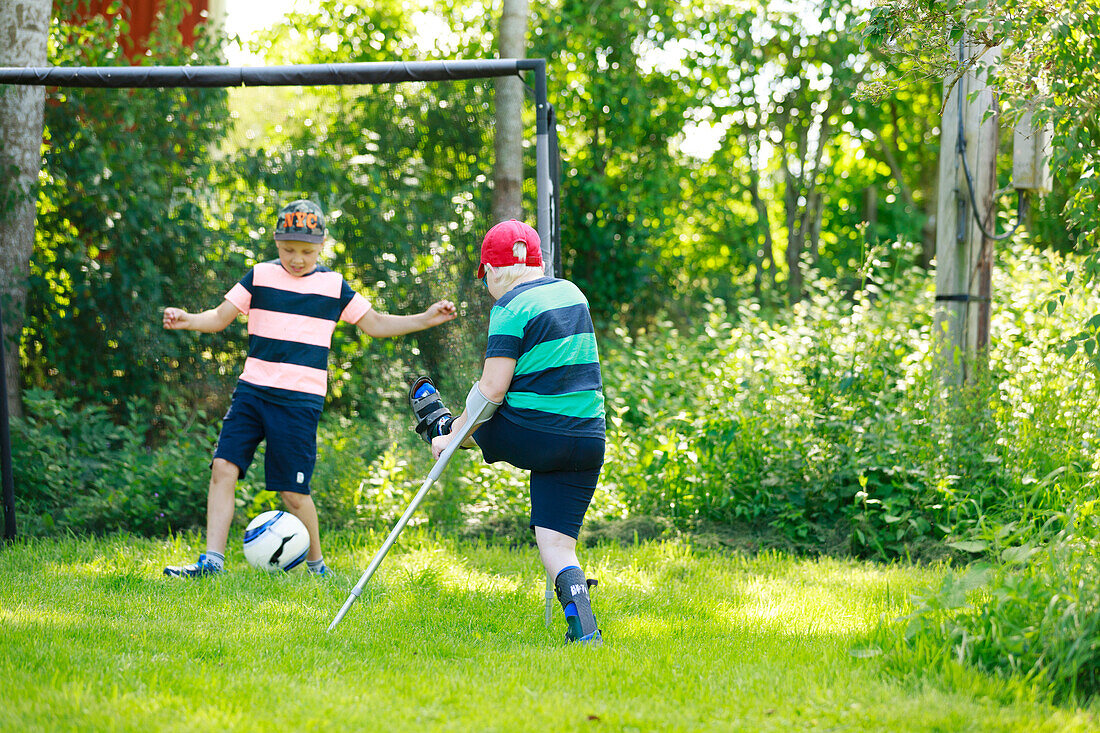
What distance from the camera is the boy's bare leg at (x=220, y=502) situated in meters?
4.97

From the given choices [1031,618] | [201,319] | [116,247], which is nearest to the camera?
[1031,618]

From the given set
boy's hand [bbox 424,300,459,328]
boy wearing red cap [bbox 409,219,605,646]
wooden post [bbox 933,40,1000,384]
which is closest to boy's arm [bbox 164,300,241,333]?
boy's hand [bbox 424,300,459,328]

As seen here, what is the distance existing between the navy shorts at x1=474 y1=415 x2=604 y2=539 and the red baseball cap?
614 mm

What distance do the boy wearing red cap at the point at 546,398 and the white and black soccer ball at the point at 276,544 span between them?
141cm

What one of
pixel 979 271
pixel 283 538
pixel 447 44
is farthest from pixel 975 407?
pixel 447 44

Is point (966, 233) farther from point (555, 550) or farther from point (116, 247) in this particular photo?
point (116, 247)

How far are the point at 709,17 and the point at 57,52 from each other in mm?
8356

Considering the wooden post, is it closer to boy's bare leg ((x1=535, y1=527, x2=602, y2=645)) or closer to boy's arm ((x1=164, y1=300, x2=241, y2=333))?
boy's bare leg ((x1=535, y1=527, x2=602, y2=645))

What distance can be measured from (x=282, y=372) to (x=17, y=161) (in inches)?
125

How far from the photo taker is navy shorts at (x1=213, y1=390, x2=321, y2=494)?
5004mm

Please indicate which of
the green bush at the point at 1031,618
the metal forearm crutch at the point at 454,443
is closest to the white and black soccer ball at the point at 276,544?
the metal forearm crutch at the point at 454,443

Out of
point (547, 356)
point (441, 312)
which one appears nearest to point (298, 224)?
point (441, 312)

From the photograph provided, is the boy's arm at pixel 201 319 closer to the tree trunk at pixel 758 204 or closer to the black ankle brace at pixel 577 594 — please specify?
the black ankle brace at pixel 577 594

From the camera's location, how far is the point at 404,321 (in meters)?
5.14
